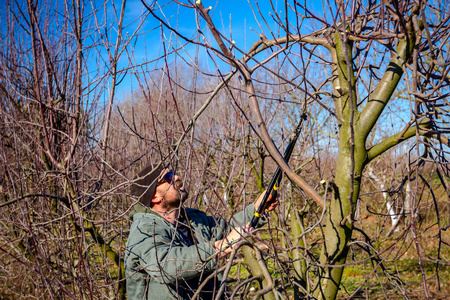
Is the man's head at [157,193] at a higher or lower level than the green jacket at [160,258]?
higher

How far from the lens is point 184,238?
9.00ft

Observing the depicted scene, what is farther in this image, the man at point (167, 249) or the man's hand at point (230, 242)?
the man at point (167, 249)

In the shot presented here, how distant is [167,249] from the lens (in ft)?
7.29

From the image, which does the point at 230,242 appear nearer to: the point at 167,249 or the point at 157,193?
the point at 167,249

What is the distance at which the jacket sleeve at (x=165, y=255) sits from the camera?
2.00 meters

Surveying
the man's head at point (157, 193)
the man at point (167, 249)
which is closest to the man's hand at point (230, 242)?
the man at point (167, 249)

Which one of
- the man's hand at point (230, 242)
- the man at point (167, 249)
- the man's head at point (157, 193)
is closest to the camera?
the man's hand at point (230, 242)

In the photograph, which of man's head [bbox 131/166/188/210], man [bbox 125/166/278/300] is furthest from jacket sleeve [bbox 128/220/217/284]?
man's head [bbox 131/166/188/210]

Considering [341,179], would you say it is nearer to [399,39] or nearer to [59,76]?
[399,39]

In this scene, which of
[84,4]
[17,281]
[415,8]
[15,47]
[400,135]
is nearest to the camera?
[415,8]

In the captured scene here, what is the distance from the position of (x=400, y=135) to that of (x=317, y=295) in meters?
0.88

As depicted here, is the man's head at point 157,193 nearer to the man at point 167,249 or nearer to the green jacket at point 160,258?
the man at point 167,249

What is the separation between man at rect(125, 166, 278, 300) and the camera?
196cm

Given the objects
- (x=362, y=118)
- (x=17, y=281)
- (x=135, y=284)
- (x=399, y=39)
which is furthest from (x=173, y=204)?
(x=17, y=281)
